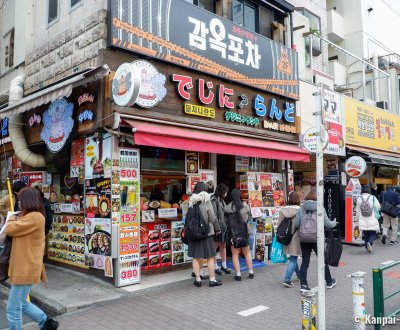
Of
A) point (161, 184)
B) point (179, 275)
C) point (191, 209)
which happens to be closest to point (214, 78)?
point (161, 184)

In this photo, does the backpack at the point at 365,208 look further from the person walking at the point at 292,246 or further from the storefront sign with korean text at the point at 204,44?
the person walking at the point at 292,246

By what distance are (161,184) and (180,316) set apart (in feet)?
11.4

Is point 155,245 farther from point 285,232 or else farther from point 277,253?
point 285,232

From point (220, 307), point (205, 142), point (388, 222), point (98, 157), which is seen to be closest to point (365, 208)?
point (388, 222)

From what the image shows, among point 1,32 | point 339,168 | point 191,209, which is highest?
point 1,32

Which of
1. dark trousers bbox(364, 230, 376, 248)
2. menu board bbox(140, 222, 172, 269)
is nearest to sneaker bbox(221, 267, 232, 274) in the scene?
menu board bbox(140, 222, 172, 269)

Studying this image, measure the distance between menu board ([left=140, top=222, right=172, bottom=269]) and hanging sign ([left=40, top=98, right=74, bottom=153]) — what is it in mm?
2541

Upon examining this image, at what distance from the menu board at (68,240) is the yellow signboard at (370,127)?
32.9 ft

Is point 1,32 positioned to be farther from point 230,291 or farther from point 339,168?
point 339,168

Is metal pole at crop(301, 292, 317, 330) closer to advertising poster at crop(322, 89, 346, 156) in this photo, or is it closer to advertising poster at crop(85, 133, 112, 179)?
advertising poster at crop(85, 133, 112, 179)

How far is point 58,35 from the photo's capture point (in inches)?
344

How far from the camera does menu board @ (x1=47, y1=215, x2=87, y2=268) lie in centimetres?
804

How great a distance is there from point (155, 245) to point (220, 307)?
2.51 metres

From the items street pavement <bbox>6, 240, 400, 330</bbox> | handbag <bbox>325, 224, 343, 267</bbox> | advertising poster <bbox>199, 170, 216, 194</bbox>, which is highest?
Result: advertising poster <bbox>199, 170, 216, 194</bbox>
